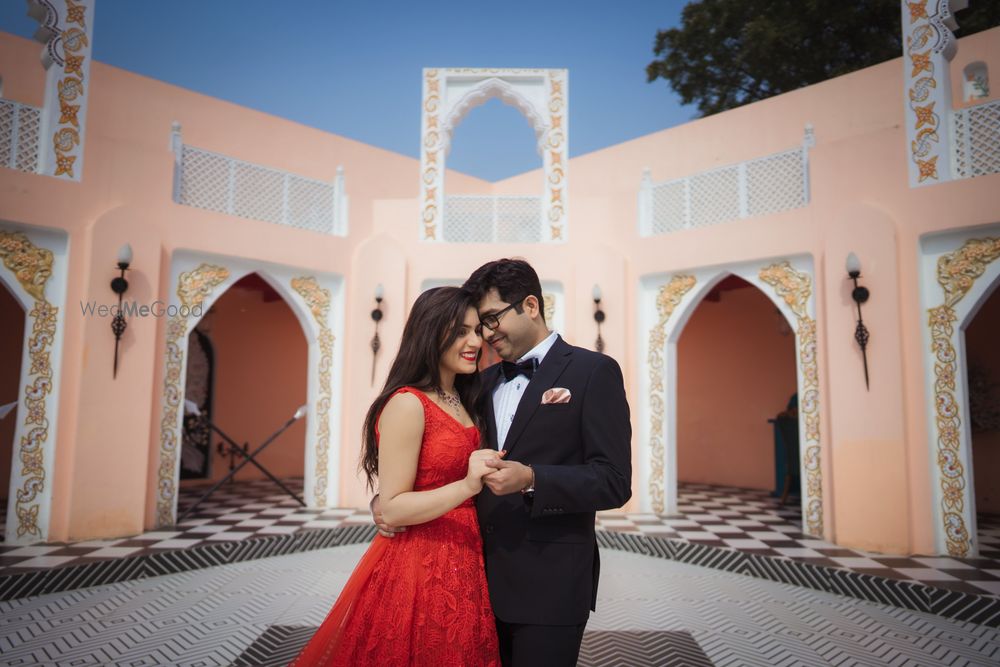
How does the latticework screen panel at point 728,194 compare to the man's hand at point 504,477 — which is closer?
the man's hand at point 504,477

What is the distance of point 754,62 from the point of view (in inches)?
488

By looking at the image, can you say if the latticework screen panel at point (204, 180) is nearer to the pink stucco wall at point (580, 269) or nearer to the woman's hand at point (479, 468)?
the pink stucco wall at point (580, 269)

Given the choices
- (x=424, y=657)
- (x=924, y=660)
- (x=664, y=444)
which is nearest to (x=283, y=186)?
(x=664, y=444)

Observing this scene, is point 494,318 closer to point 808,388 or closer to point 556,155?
point 808,388

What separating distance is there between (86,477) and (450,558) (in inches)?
193

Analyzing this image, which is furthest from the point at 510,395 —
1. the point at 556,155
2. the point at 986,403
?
the point at 986,403

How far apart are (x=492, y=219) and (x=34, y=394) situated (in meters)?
4.71

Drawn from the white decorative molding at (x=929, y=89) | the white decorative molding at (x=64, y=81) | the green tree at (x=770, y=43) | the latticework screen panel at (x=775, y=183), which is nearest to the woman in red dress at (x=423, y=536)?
the white decorative molding at (x=929, y=89)

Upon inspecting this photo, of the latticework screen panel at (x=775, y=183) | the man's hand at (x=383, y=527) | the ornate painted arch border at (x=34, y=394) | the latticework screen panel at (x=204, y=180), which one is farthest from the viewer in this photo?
the latticework screen panel at (x=204, y=180)

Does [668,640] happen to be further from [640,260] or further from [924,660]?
[640,260]

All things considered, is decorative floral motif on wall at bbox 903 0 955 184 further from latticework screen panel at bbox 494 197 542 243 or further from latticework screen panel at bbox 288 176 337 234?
latticework screen panel at bbox 288 176 337 234

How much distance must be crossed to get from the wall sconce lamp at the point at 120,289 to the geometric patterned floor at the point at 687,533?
149cm

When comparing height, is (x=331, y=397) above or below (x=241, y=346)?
below

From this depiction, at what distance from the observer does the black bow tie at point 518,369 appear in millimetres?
1719
